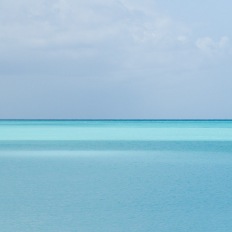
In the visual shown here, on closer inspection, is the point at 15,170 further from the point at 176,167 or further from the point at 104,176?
the point at 176,167

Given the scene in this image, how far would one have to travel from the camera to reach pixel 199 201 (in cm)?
610

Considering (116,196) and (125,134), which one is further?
(125,134)

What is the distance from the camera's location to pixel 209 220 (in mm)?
5281

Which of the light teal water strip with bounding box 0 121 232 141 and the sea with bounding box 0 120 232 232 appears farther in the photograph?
the light teal water strip with bounding box 0 121 232 141

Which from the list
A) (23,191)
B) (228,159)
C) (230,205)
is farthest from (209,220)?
(228,159)

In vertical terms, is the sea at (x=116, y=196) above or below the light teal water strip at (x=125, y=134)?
above

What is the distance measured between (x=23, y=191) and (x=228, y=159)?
461 centimetres

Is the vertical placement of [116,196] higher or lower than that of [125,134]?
higher

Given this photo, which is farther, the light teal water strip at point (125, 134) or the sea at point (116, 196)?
the light teal water strip at point (125, 134)

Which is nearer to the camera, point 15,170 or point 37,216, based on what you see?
point 37,216

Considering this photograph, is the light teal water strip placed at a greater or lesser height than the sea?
lesser

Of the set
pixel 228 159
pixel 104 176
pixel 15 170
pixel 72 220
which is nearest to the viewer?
pixel 72 220

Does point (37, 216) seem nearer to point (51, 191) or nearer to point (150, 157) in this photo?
point (51, 191)

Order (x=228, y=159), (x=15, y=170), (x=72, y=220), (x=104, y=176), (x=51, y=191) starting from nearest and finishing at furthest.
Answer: (x=72, y=220) → (x=51, y=191) → (x=104, y=176) → (x=15, y=170) → (x=228, y=159)
